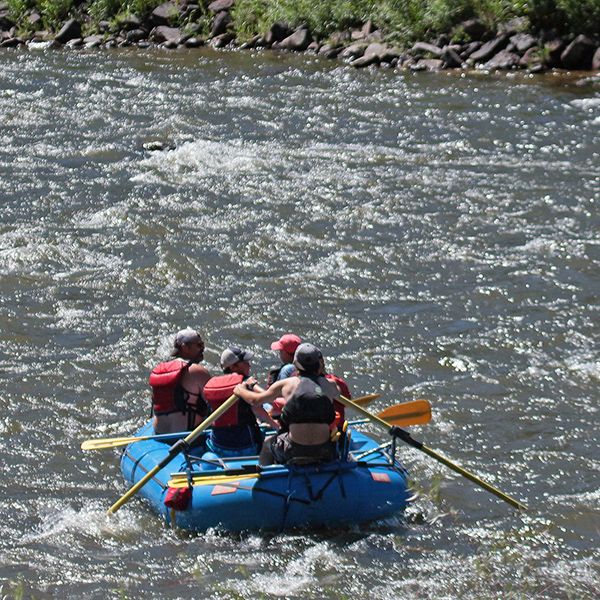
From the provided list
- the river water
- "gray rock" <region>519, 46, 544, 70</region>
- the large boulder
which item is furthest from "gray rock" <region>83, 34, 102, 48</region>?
"gray rock" <region>519, 46, 544, 70</region>

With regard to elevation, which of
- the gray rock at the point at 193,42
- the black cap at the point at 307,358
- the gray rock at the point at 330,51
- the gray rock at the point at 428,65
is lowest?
the gray rock at the point at 428,65

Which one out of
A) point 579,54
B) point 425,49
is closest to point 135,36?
point 425,49

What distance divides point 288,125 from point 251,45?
8.90m

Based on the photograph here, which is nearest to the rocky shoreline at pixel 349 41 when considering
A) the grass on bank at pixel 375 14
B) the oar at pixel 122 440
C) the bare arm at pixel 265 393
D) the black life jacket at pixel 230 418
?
the grass on bank at pixel 375 14

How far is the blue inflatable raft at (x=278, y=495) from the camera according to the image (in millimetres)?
6266

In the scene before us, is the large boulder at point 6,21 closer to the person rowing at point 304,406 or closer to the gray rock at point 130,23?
the gray rock at point 130,23

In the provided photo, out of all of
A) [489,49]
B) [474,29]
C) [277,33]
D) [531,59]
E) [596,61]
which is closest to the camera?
[596,61]

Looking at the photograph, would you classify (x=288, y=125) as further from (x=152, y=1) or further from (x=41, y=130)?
(x=152, y=1)

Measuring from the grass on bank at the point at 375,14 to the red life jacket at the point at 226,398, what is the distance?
1733cm

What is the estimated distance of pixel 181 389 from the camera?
7082mm

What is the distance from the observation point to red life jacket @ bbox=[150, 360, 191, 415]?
705cm

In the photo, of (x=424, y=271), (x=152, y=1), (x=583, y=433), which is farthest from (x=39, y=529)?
(x=152, y=1)

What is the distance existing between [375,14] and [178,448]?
20.1 m

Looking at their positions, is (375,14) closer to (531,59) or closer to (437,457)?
(531,59)
